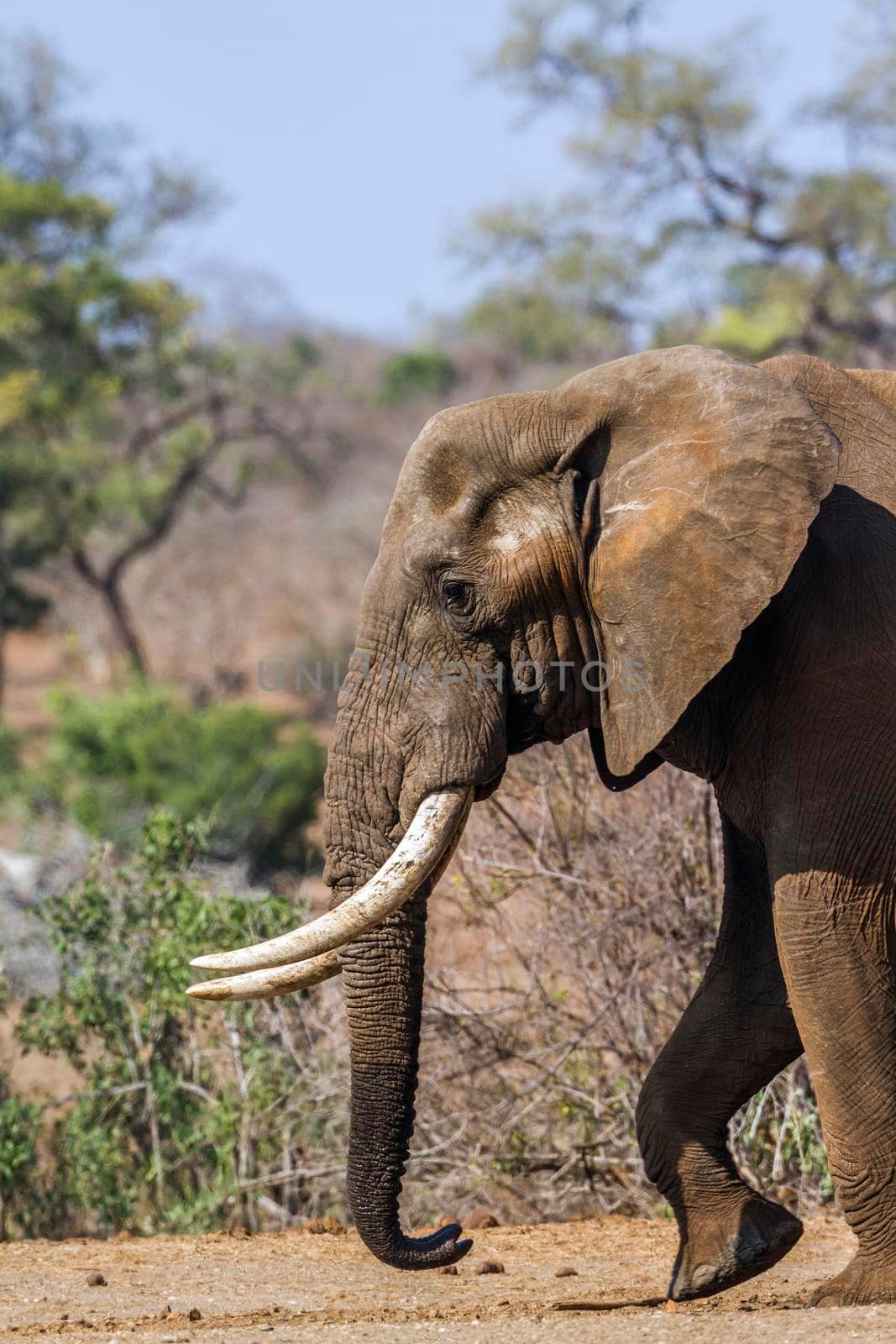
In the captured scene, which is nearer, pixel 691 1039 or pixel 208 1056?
pixel 691 1039

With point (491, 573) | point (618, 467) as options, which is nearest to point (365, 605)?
point (491, 573)

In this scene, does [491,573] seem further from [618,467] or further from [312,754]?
[312,754]

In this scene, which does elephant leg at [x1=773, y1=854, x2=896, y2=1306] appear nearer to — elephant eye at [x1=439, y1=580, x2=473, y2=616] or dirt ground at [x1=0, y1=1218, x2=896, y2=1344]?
dirt ground at [x1=0, y1=1218, x2=896, y2=1344]

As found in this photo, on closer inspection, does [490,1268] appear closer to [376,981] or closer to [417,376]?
[376,981]

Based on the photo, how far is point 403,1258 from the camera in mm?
4684

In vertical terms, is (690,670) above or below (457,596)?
below

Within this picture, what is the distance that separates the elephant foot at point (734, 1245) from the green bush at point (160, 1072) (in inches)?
92.2

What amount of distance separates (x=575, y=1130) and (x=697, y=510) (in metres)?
3.40

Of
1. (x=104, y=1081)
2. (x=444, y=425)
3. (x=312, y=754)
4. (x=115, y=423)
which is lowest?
(x=104, y=1081)

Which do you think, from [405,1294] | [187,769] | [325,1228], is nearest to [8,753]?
[187,769]

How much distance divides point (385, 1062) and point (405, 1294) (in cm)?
118

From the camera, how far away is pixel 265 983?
4.40 m

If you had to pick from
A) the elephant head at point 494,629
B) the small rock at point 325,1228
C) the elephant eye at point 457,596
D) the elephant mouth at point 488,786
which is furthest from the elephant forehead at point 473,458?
the small rock at point 325,1228

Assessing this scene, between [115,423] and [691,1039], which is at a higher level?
[115,423]
